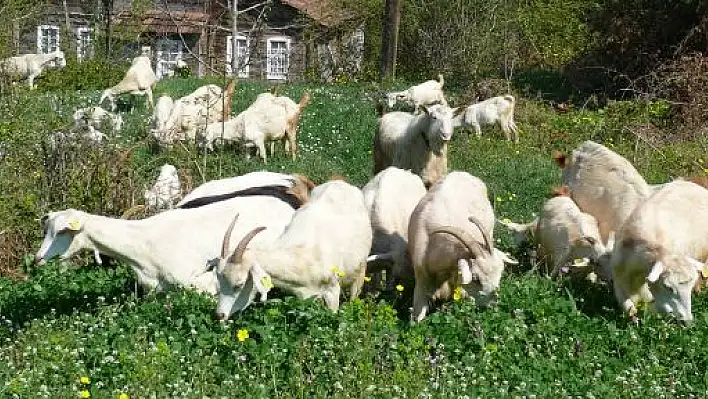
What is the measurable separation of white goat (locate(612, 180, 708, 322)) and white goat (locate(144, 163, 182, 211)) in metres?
4.75

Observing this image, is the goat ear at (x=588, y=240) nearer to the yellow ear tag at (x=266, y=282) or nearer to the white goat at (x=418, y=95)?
the yellow ear tag at (x=266, y=282)

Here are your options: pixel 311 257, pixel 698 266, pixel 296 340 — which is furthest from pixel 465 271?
pixel 698 266

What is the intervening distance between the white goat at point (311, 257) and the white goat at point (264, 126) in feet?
19.6

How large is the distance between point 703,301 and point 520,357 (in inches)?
90.7

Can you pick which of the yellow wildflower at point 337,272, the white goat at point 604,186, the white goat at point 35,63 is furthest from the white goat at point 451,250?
the white goat at point 35,63

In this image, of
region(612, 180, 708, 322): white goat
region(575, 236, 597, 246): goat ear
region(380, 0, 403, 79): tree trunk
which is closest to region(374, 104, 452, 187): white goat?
region(575, 236, 597, 246): goat ear

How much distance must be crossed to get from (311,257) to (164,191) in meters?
3.61

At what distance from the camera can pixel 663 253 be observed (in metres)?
8.52

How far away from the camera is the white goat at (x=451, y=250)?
8.32m

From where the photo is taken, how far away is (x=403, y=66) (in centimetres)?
3136

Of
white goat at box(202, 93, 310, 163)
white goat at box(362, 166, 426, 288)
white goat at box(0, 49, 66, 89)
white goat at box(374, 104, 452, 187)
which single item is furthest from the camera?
white goat at box(0, 49, 66, 89)

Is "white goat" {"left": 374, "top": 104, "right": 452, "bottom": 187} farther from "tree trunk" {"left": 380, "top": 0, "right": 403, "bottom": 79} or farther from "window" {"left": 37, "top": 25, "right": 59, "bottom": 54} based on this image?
"window" {"left": 37, "top": 25, "right": 59, "bottom": 54}

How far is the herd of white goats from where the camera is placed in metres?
8.34

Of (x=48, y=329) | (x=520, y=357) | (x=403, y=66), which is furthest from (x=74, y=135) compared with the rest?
(x=403, y=66)
